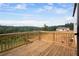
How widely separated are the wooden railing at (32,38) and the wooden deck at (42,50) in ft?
0.14

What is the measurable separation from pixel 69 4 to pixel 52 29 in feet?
1.12

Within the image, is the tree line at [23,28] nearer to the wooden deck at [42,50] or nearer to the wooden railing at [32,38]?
the wooden railing at [32,38]

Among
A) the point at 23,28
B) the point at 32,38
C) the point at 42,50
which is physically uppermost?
the point at 23,28

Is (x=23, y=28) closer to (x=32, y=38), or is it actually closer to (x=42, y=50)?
(x=32, y=38)

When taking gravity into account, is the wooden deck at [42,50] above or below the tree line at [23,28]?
below

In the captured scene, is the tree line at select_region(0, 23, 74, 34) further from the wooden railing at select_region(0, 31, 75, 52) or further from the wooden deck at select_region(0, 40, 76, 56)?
the wooden deck at select_region(0, 40, 76, 56)

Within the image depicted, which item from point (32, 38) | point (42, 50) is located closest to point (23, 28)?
point (32, 38)

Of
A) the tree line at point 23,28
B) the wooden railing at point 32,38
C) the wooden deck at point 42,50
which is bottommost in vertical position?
the wooden deck at point 42,50

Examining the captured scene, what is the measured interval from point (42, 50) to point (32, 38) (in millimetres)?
179

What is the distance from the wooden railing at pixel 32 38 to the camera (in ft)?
10.1

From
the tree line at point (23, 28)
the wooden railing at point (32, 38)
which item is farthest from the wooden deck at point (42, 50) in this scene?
the tree line at point (23, 28)

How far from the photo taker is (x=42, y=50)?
3.11 metres

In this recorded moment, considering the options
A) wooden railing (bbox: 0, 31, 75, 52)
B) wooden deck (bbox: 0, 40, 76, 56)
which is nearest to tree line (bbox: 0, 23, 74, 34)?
wooden railing (bbox: 0, 31, 75, 52)

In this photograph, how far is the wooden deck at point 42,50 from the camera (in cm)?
309
